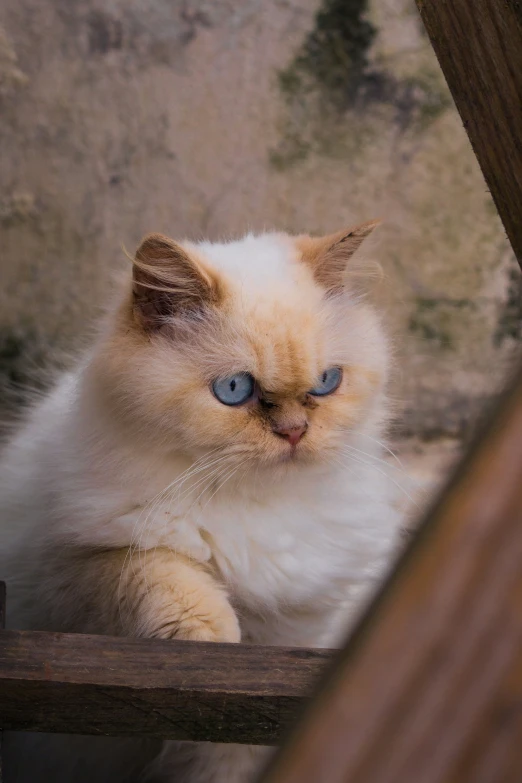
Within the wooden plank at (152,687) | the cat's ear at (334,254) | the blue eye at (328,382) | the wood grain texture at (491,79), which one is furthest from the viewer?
the cat's ear at (334,254)

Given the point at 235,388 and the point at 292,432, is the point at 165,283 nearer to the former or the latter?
the point at 235,388

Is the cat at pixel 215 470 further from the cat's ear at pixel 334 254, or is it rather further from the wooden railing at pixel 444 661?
the wooden railing at pixel 444 661

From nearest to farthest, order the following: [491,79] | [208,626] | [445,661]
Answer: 1. [445,661]
2. [491,79]
3. [208,626]

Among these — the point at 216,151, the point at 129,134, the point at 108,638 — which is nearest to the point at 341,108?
the point at 216,151

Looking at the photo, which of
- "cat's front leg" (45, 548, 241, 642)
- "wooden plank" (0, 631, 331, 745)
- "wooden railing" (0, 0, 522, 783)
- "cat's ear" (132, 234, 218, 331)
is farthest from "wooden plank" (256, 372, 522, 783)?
"cat's ear" (132, 234, 218, 331)

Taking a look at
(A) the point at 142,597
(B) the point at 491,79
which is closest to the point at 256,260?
(A) the point at 142,597

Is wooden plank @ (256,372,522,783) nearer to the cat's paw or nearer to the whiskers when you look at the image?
the cat's paw

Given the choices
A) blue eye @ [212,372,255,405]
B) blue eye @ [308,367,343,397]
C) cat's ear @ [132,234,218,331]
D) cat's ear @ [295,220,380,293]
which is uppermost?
cat's ear @ [132,234,218,331]

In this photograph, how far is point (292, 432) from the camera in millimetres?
1479

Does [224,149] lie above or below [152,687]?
above

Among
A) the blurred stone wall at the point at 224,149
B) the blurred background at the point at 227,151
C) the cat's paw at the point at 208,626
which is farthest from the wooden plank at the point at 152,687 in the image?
the blurred stone wall at the point at 224,149

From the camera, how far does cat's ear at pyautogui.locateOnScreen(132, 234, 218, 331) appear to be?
1472 millimetres

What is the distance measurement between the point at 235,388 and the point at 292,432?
117 mm

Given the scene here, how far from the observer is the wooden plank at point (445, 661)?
404mm
